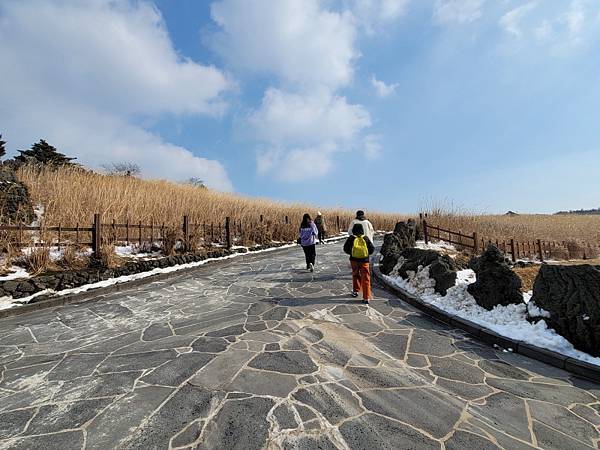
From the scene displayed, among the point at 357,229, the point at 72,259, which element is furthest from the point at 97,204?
the point at 357,229

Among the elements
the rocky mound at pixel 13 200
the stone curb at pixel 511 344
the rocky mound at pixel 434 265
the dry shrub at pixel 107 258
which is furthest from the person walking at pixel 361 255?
the rocky mound at pixel 13 200

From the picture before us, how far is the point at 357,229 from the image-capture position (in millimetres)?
6945

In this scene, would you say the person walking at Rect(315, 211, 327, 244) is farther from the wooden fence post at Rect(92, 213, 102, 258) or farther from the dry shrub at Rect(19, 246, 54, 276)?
the dry shrub at Rect(19, 246, 54, 276)

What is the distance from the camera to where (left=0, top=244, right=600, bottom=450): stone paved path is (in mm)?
2594

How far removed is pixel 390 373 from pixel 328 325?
172 cm

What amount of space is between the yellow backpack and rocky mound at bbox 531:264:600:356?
2.92m

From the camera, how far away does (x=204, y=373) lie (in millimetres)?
3629

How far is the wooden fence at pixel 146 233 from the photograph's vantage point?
8.02m

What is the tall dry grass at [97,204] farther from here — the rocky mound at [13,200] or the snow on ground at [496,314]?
the snow on ground at [496,314]

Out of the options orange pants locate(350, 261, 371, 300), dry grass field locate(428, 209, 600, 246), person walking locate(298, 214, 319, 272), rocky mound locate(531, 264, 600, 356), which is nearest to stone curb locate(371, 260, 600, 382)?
rocky mound locate(531, 264, 600, 356)

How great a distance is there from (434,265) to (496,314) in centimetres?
195

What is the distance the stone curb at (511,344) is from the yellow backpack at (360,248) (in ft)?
4.59

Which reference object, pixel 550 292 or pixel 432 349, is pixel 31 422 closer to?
pixel 432 349

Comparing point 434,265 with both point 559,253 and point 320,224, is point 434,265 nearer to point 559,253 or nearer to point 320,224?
point 320,224
